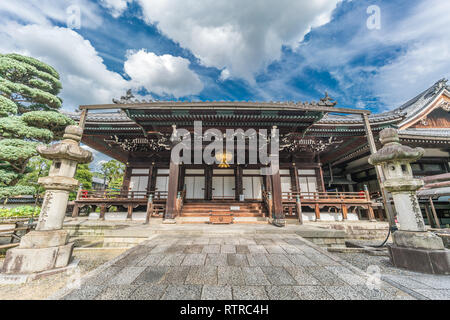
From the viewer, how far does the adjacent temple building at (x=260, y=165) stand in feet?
26.0

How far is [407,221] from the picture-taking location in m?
3.60

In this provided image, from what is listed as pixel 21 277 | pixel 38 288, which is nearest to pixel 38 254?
pixel 21 277

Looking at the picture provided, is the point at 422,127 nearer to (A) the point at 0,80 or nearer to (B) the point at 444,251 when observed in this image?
(B) the point at 444,251

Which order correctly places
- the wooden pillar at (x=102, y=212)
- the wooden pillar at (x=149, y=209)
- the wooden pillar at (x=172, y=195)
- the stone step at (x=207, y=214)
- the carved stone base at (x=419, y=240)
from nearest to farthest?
the carved stone base at (x=419, y=240) → the wooden pillar at (x=172, y=195) → the wooden pillar at (x=149, y=209) → the stone step at (x=207, y=214) → the wooden pillar at (x=102, y=212)

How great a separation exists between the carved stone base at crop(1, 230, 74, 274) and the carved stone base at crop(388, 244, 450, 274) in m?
6.98

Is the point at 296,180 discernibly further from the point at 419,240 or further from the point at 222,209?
the point at 419,240

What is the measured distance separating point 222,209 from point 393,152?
28.4 ft

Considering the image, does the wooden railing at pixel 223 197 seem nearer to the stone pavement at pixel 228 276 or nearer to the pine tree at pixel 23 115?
the stone pavement at pixel 228 276

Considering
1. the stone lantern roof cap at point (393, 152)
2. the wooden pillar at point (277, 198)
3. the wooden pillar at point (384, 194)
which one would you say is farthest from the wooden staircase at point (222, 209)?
the stone lantern roof cap at point (393, 152)

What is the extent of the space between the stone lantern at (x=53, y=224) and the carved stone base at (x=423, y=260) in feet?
22.9

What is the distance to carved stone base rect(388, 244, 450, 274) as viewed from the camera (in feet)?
10.2

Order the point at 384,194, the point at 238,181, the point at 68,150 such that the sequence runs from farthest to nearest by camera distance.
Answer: the point at 238,181 → the point at 384,194 → the point at 68,150

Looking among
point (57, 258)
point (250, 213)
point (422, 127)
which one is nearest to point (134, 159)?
point (250, 213)
